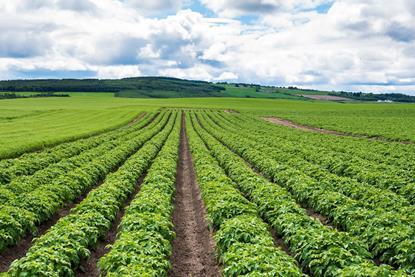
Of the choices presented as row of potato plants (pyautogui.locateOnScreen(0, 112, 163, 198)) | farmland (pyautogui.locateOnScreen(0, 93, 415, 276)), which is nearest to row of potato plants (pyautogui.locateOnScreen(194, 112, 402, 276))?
farmland (pyautogui.locateOnScreen(0, 93, 415, 276))

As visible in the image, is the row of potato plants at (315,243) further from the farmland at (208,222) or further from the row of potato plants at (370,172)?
the row of potato plants at (370,172)

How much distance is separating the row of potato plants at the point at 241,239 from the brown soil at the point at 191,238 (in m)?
0.70

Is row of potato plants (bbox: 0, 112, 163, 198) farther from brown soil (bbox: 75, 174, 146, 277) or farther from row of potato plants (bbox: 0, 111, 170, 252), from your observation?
brown soil (bbox: 75, 174, 146, 277)

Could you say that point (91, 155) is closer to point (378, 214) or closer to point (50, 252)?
point (50, 252)

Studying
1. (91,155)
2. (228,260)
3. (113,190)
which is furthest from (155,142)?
(228,260)

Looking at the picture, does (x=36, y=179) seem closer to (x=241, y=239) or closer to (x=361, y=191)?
(x=241, y=239)

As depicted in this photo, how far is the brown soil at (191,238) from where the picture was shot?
41.9 ft

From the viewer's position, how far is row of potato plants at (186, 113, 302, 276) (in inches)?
387

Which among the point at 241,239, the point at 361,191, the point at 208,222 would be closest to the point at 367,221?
the point at 361,191

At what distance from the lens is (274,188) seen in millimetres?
18594

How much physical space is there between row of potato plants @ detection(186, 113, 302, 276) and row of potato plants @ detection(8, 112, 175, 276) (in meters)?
4.36

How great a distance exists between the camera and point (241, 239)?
12.5m

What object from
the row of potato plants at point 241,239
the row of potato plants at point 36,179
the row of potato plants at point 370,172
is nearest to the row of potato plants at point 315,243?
the row of potato plants at point 241,239

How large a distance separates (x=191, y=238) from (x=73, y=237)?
17.3 ft
